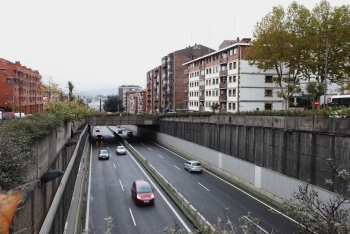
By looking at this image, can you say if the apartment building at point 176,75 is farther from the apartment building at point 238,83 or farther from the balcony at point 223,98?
the balcony at point 223,98

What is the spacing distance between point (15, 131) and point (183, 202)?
1432cm

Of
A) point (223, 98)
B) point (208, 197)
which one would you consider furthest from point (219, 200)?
point (223, 98)

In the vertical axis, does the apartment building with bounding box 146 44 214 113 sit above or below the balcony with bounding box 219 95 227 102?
above

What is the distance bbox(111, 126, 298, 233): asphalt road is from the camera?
1917 centimetres

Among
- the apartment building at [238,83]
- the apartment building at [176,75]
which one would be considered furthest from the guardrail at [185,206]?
the apartment building at [176,75]

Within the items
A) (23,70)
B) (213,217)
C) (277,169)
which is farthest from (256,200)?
(23,70)

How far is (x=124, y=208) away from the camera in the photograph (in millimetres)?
22500

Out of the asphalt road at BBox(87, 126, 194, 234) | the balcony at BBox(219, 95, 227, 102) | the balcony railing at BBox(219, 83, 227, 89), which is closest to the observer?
the asphalt road at BBox(87, 126, 194, 234)

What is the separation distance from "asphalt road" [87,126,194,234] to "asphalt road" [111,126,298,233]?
6.87 feet

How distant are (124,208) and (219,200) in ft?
25.8

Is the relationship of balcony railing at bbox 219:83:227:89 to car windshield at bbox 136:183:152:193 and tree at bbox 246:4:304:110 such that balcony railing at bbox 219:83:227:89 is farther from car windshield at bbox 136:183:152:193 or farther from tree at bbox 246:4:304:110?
car windshield at bbox 136:183:152:193

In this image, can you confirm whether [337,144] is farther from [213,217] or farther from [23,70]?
[23,70]

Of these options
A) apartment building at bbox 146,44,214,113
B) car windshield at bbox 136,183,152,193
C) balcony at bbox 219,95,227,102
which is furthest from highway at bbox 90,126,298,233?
apartment building at bbox 146,44,214,113

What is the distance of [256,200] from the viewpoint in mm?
24297
